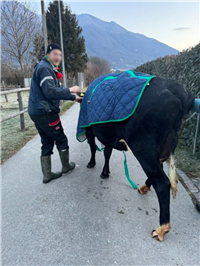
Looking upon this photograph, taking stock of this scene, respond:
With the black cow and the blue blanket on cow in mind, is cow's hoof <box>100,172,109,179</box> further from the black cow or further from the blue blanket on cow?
the black cow

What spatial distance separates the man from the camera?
2.71 m

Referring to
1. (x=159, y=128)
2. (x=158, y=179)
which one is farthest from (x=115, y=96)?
(x=158, y=179)

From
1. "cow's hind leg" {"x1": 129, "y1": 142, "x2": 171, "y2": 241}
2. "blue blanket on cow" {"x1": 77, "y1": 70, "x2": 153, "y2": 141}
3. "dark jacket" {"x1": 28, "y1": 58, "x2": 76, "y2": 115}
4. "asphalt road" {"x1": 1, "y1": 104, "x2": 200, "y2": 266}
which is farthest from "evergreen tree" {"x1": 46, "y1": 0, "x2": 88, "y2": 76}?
"cow's hind leg" {"x1": 129, "y1": 142, "x2": 171, "y2": 241}

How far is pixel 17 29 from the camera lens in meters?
23.1

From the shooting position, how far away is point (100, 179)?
3.32 metres

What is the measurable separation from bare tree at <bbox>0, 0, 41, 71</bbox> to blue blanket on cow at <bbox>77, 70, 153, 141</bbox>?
24.7 m

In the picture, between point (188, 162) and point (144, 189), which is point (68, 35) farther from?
point (144, 189)

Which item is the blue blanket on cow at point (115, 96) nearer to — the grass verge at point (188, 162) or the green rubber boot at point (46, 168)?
the green rubber boot at point (46, 168)

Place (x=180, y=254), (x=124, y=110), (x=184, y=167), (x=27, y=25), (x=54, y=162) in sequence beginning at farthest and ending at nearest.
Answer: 1. (x=27, y=25)
2. (x=54, y=162)
3. (x=184, y=167)
4. (x=124, y=110)
5. (x=180, y=254)

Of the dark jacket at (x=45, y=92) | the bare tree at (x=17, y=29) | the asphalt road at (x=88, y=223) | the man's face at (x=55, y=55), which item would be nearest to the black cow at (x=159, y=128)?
the asphalt road at (x=88, y=223)

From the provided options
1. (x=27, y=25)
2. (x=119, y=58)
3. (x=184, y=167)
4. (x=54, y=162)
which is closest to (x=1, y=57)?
(x=27, y=25)

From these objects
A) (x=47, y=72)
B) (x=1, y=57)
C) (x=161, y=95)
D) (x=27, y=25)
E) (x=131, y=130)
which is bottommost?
(x=131, y=130)

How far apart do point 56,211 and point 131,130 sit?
1442 mm

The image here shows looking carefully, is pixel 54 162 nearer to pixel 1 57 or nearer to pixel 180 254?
pixel 180 254
